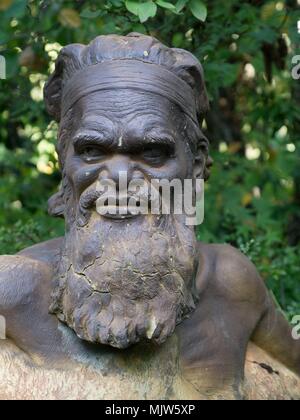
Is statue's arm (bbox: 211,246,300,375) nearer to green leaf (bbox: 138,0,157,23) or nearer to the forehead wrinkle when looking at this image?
the forehead wrinkle

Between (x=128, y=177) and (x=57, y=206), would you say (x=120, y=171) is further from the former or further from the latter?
(x=57, y=206)

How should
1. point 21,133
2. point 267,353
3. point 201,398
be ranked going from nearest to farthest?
point 201,398 < point 267,353 < point 21,133

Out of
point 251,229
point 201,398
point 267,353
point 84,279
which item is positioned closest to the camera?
point 84,279

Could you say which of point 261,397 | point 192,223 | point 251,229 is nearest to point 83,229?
point 192,223

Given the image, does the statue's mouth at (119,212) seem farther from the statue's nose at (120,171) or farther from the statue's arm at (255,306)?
the statue's arm at (255,306)

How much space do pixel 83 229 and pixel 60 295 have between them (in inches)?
8.5

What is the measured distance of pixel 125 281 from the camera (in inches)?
108

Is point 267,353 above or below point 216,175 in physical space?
below

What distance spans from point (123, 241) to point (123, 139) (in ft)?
0.97

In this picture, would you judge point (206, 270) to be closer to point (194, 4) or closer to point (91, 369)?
point (91, 369)

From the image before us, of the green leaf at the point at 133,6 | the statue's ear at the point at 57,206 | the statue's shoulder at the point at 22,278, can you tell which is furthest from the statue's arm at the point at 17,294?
the green leaf at the point at 133,6

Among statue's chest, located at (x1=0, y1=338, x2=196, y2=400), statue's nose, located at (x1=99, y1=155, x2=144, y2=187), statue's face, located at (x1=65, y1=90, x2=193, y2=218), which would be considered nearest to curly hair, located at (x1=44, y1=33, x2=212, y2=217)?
statue's face, located at (x1=65, y1=90, x2=193, y2=218)

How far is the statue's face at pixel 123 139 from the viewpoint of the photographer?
2.81 metres

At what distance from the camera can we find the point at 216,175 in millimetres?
4945
